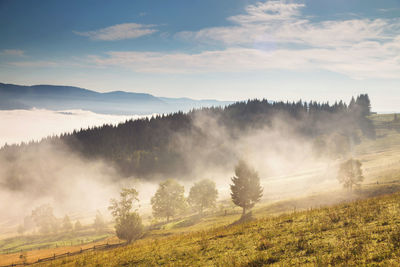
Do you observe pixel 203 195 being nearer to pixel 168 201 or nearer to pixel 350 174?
pixel 168 201

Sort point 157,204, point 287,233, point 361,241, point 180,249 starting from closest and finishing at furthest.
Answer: point 361,241 → point 287,233 → point 180,249 → point 157,204

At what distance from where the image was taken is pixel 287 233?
15195 millimetres

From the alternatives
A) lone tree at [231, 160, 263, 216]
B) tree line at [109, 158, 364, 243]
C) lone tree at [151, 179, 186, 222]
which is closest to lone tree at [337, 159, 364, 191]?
tree line at [109, 158, 364, 243]

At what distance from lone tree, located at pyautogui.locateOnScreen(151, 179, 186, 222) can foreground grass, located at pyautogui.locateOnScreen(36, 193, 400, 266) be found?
195 feet

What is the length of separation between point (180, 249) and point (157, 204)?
64793 millimetres

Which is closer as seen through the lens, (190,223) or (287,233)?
(287,233)

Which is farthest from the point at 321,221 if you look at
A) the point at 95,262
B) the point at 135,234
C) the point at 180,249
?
the point at 135,234

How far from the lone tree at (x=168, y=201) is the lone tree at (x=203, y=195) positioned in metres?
4.63

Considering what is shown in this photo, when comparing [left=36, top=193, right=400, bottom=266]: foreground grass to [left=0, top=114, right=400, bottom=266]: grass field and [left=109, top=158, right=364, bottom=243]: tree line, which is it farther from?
[left=109, top=158, right=364, bottom=243]: tree line

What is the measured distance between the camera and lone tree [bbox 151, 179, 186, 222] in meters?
76.9

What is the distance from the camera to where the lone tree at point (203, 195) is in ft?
253

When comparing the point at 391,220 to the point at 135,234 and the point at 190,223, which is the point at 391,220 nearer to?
the point at 135,234

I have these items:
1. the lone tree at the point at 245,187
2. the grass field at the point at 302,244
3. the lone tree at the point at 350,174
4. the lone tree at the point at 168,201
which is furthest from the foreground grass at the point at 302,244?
the lone tree at the point at 168,201

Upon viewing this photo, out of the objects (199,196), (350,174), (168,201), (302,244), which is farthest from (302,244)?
(168,201)
